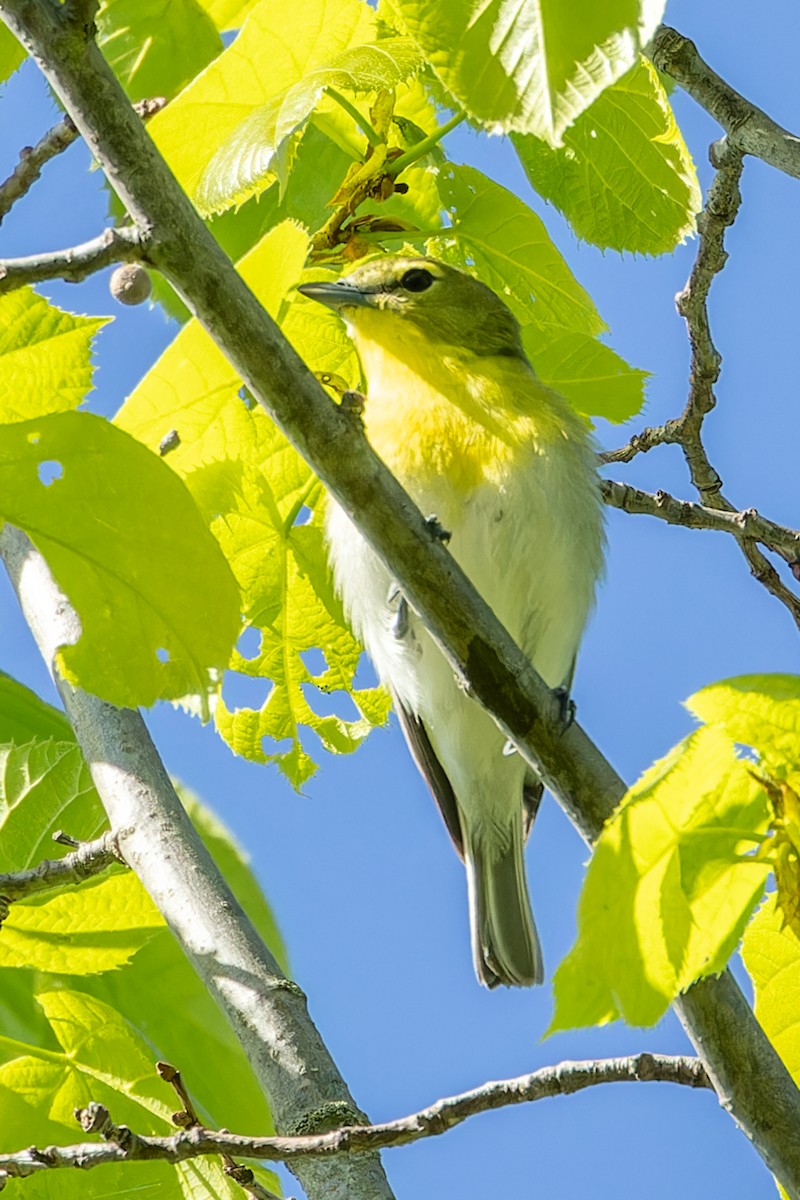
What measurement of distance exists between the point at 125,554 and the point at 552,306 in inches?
43.4

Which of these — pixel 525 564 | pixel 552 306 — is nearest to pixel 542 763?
pixel 552 306

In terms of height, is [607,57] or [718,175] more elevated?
[718,175]

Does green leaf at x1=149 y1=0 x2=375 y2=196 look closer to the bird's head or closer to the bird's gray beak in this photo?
the bird's gray beak

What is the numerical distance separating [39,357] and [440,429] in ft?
6.96

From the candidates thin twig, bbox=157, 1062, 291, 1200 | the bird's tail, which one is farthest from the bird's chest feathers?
thin twig, bbox=157, 1062, 291, 1200

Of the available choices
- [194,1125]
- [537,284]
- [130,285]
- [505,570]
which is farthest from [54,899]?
[505,570]

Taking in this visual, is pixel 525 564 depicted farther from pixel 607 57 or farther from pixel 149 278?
pixel 607 57

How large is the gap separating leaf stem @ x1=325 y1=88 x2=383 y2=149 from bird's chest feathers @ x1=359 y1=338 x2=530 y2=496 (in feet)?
4.69

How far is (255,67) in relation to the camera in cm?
198

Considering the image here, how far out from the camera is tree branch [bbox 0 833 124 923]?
101 inches

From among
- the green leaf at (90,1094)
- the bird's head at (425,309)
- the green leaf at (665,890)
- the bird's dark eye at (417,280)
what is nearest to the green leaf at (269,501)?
the green leaf at (90,1094)

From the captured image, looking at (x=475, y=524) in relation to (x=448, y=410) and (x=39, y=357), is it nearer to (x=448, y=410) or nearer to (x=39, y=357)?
(x=448, y=410)

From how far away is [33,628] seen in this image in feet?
9.87

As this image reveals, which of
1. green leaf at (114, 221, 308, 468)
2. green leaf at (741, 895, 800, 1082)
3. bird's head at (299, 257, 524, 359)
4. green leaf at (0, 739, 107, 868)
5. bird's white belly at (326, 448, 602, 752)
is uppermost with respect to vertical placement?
bird's head at (299, 257, 524, 359)
